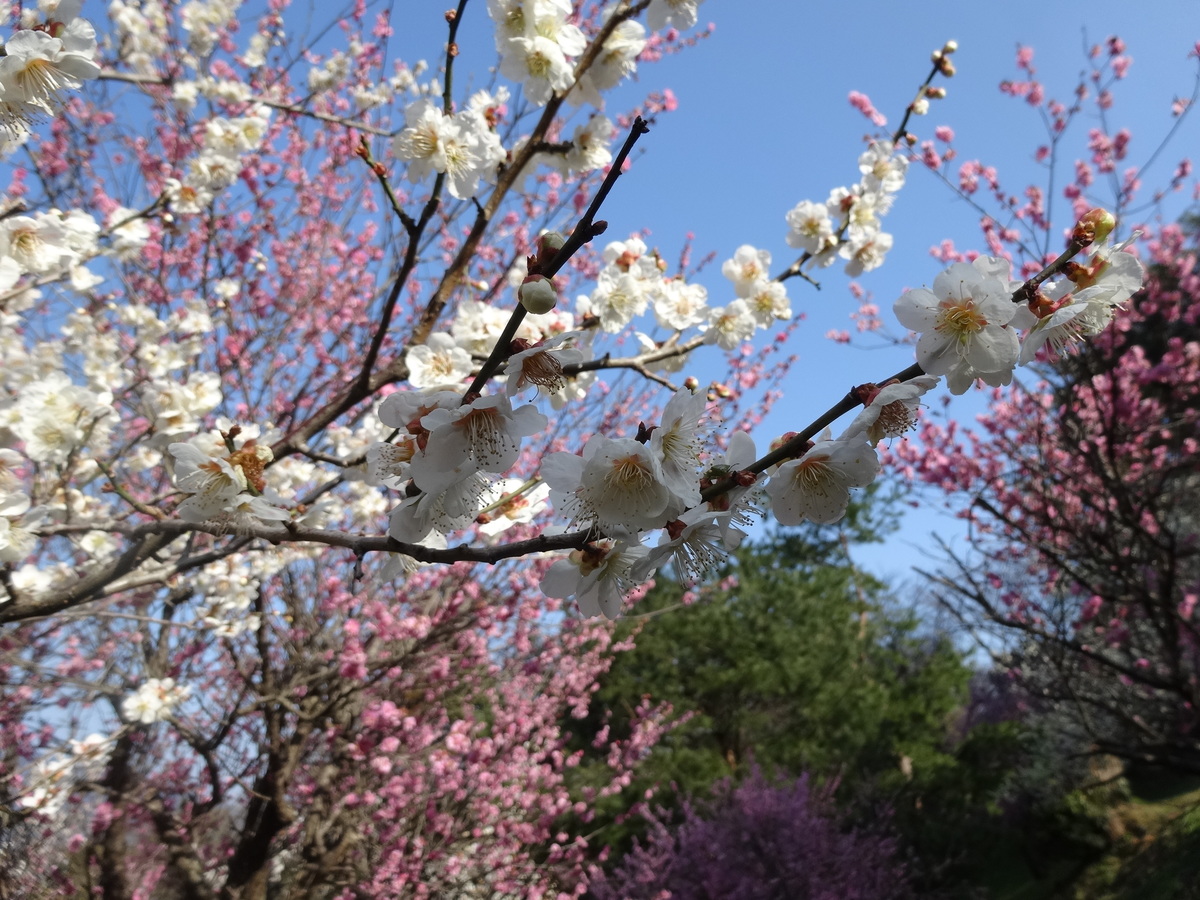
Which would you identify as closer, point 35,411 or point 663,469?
point 663,469

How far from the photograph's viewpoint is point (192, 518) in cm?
128

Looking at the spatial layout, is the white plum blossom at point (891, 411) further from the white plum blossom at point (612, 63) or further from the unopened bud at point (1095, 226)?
the white plum blossom at point (612, 63)

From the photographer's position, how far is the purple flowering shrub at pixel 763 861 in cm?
429

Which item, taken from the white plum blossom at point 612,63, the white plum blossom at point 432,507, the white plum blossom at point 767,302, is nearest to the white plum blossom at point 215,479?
the white plum blossom at point 432,507

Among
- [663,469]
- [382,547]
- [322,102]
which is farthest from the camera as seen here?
[322,102]

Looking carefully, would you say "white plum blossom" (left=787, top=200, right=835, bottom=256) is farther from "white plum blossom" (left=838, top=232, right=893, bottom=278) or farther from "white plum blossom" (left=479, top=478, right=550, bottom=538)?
"white plum blossom" (left=479, top=478, right=550, bottom=538)

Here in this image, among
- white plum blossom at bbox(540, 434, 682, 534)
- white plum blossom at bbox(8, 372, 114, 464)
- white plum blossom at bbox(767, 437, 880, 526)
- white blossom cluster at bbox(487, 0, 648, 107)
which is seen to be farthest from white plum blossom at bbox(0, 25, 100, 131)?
white plum blossom at bbox(767, 437, 880, 526)

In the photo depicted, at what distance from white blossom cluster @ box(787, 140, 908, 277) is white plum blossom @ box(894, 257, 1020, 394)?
68.6 inches

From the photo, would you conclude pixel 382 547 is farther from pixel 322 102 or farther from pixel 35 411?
pixel 322 102

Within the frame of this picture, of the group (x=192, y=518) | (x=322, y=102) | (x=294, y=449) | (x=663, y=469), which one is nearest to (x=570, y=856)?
(x=294, y=449)

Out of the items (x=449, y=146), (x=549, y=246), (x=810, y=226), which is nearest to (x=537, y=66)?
(x=449, y=146)

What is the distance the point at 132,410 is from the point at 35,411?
2.83 m

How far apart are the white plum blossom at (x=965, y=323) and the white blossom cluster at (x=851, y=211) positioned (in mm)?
1741

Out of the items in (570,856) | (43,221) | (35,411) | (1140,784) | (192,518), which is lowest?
(1140,784)
